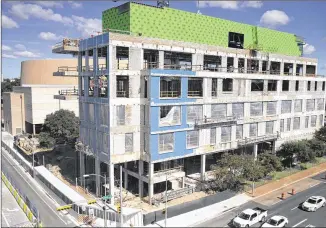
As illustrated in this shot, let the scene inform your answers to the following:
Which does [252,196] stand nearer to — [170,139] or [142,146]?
[170,139]

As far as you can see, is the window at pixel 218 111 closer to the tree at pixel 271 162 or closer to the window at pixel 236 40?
the tree at pixel 271 162

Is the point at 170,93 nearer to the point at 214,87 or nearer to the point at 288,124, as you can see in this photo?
the point at 214,87

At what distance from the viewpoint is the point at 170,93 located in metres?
47.2

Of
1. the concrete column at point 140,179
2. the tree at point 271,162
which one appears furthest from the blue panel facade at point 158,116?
the tree at point 271,162

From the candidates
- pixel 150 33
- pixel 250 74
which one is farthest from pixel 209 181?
pixel 150 33

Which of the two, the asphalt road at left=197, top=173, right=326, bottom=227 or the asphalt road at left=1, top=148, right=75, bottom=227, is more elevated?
the asphalt road at left=197, top=173, right=326, bottom=227

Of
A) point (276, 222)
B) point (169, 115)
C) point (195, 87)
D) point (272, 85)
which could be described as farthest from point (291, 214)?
point (272, 85)

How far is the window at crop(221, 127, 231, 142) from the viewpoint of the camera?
55.1 meters

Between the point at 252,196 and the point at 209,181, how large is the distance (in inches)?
325

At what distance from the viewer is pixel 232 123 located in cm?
5584

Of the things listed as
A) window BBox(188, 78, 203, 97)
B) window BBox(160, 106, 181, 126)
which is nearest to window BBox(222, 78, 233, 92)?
window BBox(188, 78, 203, 97)

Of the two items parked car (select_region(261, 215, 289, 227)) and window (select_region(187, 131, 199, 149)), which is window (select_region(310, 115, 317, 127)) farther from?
parked car (select_region(261, 215, 289, 227))

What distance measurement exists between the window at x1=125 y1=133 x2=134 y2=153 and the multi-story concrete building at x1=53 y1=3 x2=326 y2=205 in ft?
0.49

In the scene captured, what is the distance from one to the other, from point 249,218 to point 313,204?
11.7 metres
